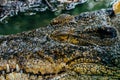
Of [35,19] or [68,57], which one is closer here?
[68,57]

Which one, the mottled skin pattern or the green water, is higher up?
the mottled skin pattern

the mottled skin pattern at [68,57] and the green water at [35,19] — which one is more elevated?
the mottled skin pattern at [68,57]

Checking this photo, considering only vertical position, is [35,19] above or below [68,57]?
below

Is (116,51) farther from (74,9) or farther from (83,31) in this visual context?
(74,9)

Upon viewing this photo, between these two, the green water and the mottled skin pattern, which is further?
the green water

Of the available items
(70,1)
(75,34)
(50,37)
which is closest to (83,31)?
(75,34)
